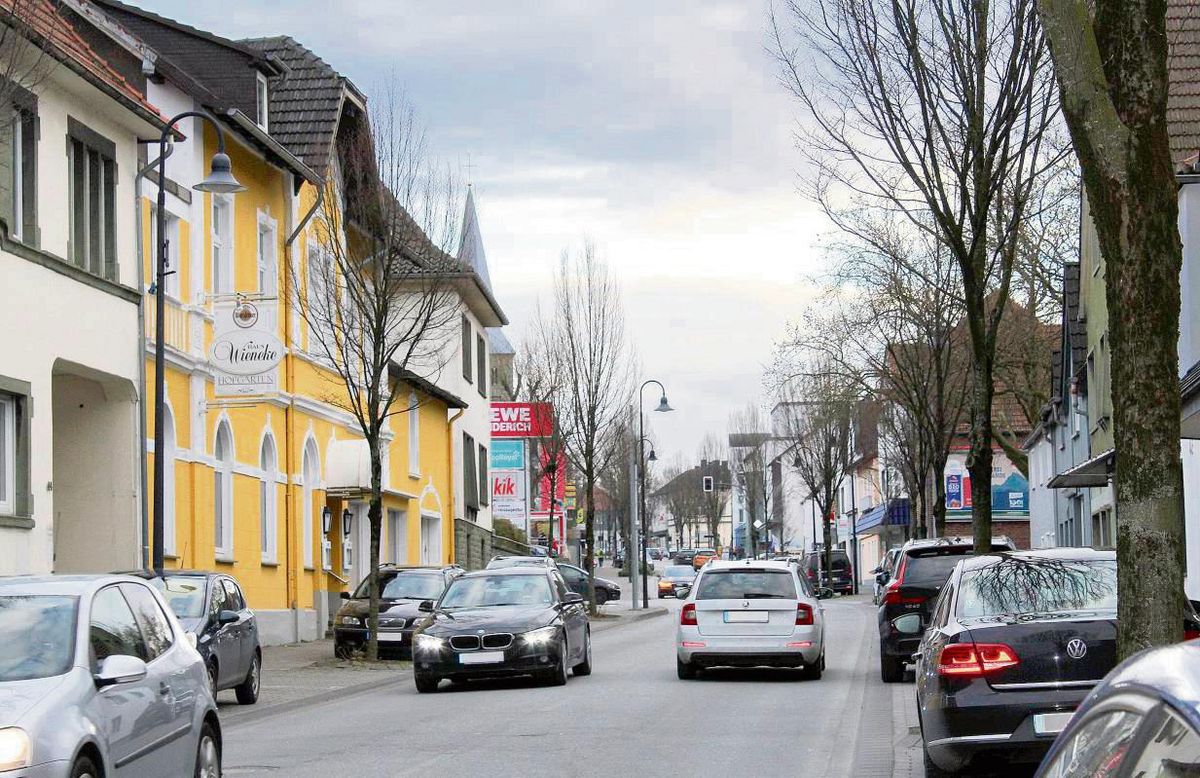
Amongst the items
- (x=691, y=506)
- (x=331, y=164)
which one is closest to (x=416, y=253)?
(x=331, y=164)

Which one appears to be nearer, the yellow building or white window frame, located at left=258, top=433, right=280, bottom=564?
the yellow building

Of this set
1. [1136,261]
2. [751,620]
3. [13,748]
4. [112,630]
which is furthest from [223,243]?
[1136,261]

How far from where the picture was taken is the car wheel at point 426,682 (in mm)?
21016

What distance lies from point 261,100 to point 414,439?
49.0ft

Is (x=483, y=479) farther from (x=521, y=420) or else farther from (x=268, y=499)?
(x=268, y=499)

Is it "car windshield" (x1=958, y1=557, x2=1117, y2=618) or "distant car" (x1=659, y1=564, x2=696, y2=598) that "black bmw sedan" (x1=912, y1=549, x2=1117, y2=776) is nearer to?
"car windshield" (x1=958, y1=557, x2=1117, y2=618)

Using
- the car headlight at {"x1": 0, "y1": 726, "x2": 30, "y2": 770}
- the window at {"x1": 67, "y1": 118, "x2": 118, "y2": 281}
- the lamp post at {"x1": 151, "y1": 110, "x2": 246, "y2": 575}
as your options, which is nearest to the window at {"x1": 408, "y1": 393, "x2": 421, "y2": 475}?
the window at {"x1": 67, "y1": 118, "x2": 118, "y2": 281}

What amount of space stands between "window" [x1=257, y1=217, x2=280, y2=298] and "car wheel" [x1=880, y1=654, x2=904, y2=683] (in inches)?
671

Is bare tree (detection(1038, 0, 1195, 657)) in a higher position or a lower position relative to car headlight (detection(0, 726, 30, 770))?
higher

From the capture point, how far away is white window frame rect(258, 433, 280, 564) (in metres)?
33.5

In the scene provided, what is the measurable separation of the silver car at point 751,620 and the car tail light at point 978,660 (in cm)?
1099

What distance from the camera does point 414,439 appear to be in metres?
46.2

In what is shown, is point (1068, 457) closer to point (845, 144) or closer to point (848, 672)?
point (848, 672)

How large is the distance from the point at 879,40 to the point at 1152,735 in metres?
15.1
